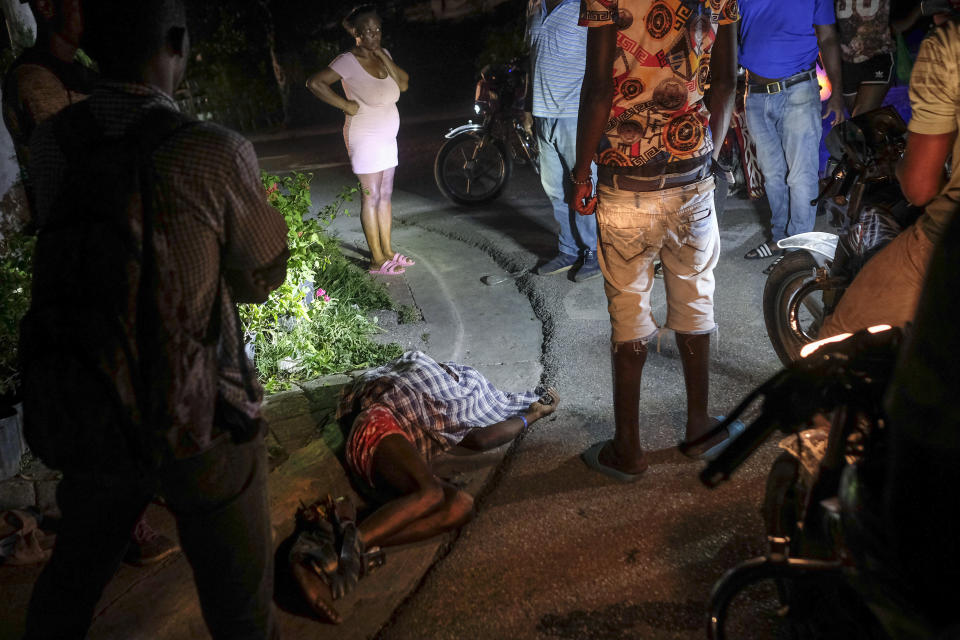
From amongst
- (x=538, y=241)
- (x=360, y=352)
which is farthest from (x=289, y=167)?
(x=360, y=352)

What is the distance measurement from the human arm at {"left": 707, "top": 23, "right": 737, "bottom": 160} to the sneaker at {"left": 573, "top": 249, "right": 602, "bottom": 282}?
8.31ft

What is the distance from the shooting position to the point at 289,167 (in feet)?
40.0

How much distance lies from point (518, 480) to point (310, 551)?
1.09m

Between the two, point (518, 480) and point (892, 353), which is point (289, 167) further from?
point (892, 353)

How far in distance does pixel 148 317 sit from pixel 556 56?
457 cm

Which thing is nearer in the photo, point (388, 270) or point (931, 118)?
point (931, 118)

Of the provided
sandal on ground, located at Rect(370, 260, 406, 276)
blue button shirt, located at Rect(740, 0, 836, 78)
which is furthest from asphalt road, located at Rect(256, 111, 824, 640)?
blue button shirt, located at Rect(740, 0, 836, 78)

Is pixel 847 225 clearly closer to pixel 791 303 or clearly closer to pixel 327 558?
pixel 791 303

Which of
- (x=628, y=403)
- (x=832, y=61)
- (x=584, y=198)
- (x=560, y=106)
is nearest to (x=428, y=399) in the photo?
(x=628, y=403)

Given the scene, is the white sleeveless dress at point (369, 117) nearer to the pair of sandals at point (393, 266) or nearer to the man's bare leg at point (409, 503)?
the pair of sandals at point (393, 266)

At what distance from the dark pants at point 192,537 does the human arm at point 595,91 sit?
1.87 metres

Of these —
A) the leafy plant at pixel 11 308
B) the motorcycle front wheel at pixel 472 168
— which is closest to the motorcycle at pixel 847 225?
the leafy plant at pixel 11 308

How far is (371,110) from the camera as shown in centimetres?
627

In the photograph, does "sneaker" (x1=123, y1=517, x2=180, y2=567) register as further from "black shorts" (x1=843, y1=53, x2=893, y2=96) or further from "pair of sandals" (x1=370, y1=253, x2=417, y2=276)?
"black shorts" (x1=843, y1=53, x2=893, y2=96)
